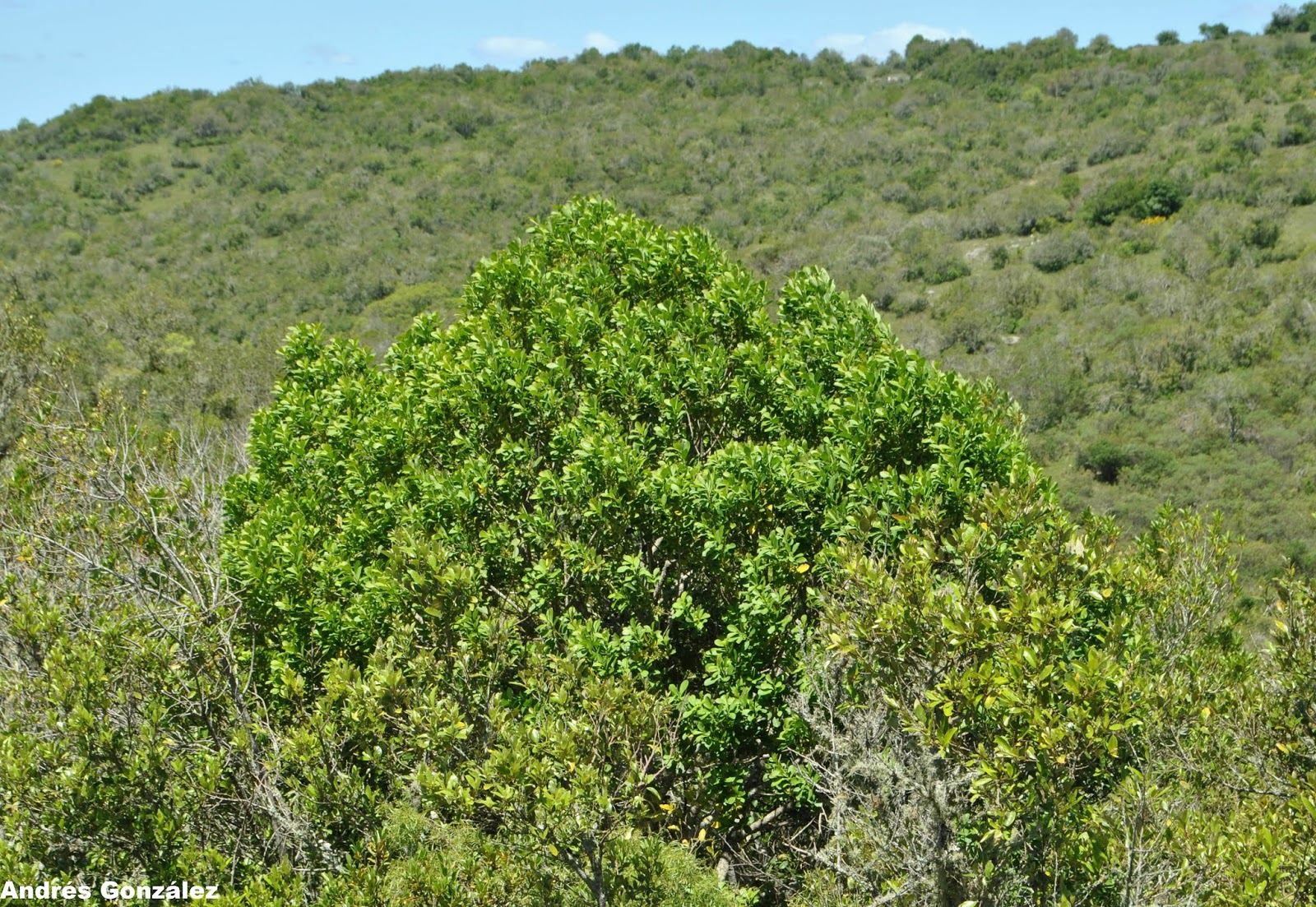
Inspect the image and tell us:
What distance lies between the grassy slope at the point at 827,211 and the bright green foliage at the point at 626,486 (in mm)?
21743

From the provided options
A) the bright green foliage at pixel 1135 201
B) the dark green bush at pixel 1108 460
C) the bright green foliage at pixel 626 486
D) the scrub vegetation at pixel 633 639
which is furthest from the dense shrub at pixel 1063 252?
the bright green foliage at pixel 626 486

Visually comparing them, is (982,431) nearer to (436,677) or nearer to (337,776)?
(436,677)

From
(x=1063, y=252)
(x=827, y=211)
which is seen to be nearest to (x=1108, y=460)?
(x=1063, y=252)

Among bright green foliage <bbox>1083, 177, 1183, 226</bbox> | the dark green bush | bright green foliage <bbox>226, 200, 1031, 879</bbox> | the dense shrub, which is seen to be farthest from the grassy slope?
bright green foliage <bbox>226, 200, 1031, 879</bbox>

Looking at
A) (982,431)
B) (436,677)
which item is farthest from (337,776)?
(982,431)

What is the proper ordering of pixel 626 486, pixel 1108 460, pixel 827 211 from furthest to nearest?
pixel 827 211 → pixel 1108 460 → pixel 626 486

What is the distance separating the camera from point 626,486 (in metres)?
8.70

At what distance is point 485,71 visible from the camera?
8706 centimetres

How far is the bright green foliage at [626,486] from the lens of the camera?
8.17 m

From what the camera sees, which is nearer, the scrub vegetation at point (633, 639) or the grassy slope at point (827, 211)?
the scrub vegetation at point (633, 639)

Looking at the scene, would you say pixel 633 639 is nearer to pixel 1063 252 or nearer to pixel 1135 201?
pixel 1063 252

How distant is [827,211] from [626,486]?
54.7 m

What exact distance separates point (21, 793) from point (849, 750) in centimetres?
585

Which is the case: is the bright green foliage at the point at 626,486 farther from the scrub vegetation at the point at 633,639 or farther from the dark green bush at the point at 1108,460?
the dark green bush at the point at 1108,460
